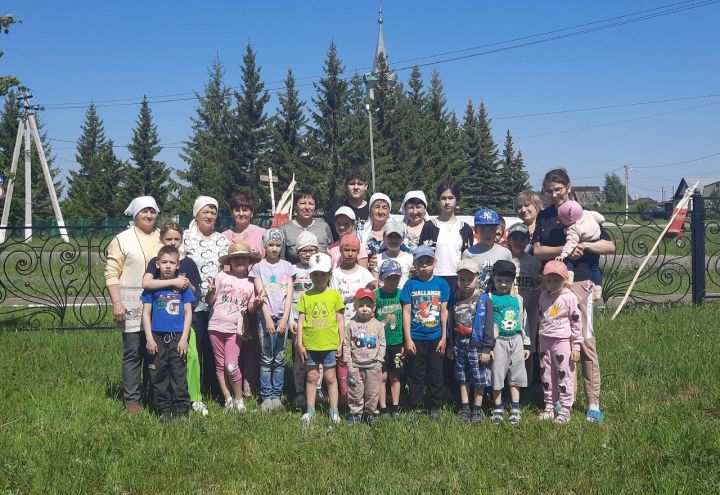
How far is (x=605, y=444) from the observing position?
15.2 ft

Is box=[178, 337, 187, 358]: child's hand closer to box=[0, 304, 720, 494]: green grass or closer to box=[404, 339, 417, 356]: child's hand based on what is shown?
box=[0, 304, 720, 494]: green grass

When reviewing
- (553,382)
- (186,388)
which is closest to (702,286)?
(553,382)

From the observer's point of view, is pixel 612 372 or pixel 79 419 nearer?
pixel 79 419

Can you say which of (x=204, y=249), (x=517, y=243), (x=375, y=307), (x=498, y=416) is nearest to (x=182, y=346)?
(x=204, y=249)

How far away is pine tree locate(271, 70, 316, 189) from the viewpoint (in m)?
44.0

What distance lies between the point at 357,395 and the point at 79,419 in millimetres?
2285

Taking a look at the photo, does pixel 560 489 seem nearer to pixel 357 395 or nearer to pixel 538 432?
pixel 538 432

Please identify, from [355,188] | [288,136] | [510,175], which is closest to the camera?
[355,188]

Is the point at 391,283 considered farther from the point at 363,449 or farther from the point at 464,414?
the point at 363,449

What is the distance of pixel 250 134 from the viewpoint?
45688mm

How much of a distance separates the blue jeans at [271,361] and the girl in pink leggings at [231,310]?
201mm

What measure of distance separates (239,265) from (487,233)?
7.07 ft

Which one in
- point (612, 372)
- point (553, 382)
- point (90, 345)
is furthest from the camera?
point (90, 345)

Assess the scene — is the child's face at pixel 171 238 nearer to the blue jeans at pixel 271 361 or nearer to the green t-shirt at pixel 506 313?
the blue jeans at pixel 271 361
